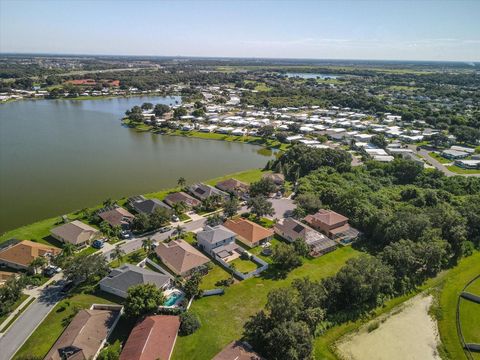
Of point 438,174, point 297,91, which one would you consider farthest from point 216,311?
point 297,91

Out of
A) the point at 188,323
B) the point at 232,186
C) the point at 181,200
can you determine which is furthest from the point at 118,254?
the point at 232,186

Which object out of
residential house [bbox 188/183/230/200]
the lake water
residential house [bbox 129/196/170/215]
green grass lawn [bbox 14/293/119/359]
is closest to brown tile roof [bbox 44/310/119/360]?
green grass lawn [bbox 14/293/119/359]

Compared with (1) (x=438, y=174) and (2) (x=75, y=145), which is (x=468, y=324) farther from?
(2) (x=75, y=145)

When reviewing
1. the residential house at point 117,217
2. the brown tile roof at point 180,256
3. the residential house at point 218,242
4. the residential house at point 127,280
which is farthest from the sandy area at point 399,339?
the residential house at point 117,217

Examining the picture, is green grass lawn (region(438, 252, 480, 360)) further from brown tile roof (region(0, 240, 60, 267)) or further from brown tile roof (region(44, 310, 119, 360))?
brown tile roof (region(0, 240, 60, 267))

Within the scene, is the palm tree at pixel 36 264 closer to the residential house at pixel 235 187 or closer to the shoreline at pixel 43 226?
the shoreline at pixel 43 226

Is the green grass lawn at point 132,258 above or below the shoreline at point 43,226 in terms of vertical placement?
below
